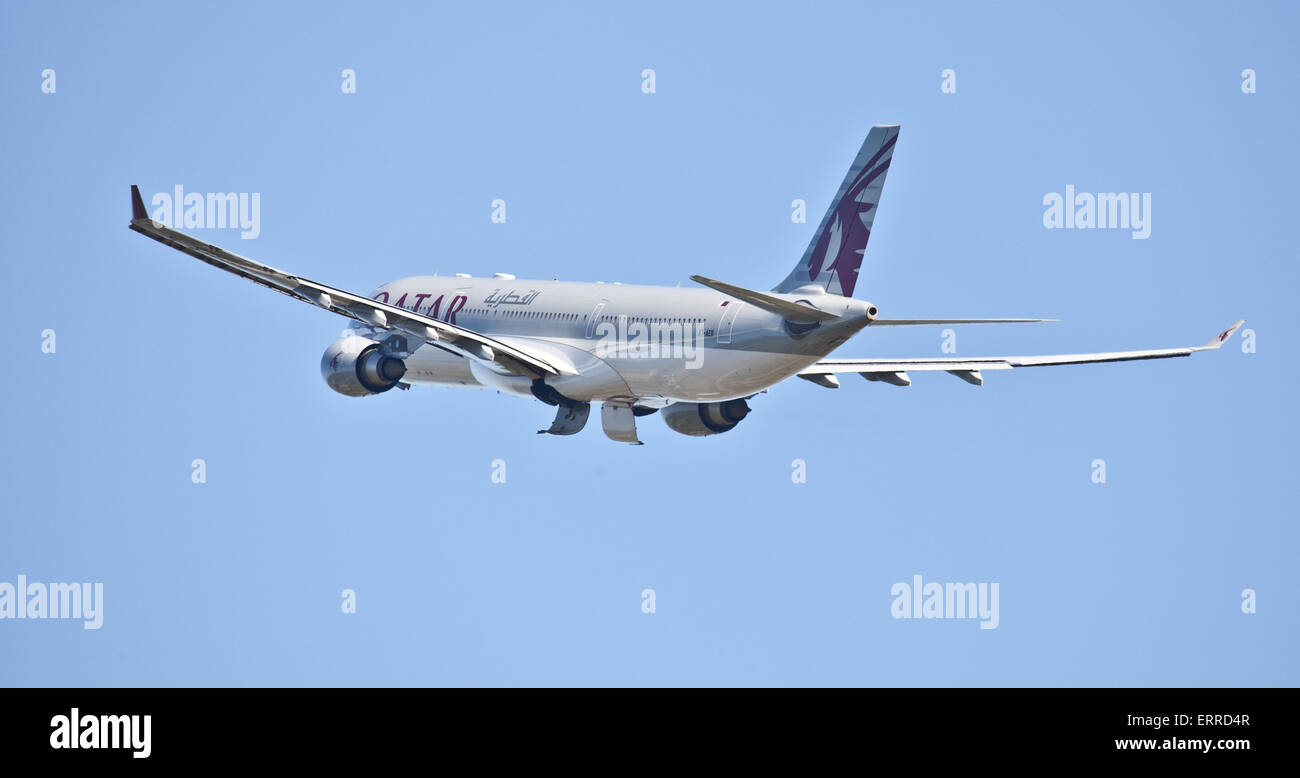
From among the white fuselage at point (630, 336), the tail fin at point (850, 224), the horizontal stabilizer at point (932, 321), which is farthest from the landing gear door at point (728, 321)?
the horizontal stabilizer at point (932, 321)

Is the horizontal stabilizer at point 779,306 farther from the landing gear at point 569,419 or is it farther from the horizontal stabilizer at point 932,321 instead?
the landing gear at point 569,419

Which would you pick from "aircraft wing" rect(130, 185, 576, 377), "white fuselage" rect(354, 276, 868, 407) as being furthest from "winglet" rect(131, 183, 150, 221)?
"white fuselage" rect(354, 276, 868, 407)

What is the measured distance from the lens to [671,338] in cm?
7050

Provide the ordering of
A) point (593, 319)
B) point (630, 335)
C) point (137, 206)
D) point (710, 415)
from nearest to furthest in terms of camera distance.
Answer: point (137, 206)
point (630, 335)
point (593, 319)
point (710, 415)

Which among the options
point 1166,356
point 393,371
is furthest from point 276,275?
point 1166,356

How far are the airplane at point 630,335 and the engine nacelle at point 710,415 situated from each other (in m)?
0.04

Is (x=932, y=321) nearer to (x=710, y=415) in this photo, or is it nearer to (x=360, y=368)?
(x=710, y=415)

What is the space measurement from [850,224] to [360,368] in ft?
54.1

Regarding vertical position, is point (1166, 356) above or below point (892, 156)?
below

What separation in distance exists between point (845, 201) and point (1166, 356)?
12502mm

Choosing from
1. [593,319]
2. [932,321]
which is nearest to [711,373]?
[593,319]

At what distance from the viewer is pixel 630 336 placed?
7169cm

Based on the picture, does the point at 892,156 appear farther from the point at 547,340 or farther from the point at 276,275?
the point at 276,275

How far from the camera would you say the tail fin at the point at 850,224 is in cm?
6850
